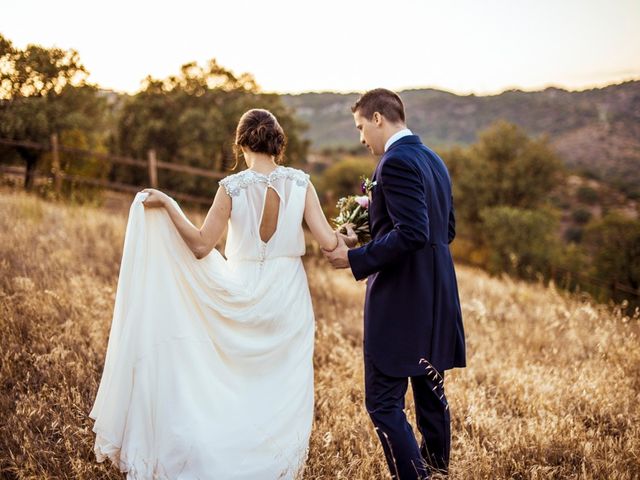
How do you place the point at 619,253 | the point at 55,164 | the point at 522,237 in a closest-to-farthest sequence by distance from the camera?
the point at 55,164 → the point at 619,253 → the point at 522,237

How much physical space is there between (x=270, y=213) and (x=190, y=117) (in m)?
20.9

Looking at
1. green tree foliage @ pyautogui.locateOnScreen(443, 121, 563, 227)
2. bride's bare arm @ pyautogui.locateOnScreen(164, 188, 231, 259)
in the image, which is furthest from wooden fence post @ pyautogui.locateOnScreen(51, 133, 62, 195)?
green tree foliage @ pyautogui.locateOnScreen(443, 121, 563, 227)

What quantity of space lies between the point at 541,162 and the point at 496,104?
203 feet

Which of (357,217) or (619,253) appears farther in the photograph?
(619,253)

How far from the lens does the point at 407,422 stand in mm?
2770

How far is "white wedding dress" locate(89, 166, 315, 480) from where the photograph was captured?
9.89 ft

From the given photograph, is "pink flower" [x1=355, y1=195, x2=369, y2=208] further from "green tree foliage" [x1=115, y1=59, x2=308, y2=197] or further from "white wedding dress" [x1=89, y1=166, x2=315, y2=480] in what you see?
"green tree foliage" [x1=115, y1=59, x2=308, y2=197]

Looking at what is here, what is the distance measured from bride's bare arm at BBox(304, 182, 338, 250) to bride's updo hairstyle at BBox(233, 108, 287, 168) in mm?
366

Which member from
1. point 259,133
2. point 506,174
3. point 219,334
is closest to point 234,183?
point 259,133

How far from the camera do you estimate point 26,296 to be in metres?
5.04

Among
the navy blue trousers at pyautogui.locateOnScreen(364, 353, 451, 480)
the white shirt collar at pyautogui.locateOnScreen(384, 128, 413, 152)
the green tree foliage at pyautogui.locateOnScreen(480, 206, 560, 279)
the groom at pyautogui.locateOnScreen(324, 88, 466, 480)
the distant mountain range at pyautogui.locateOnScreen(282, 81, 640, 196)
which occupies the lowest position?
the green tree foliage at pyautogui.locateOnScreen(480, 206, 560, 279)

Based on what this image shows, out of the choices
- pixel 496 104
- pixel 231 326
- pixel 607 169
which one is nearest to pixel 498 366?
pixel 231 326

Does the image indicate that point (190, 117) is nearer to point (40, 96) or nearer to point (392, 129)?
point (40, 96)

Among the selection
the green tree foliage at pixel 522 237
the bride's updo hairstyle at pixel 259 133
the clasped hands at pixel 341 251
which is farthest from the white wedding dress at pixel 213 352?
the green tree foliage at pixel 522 237
